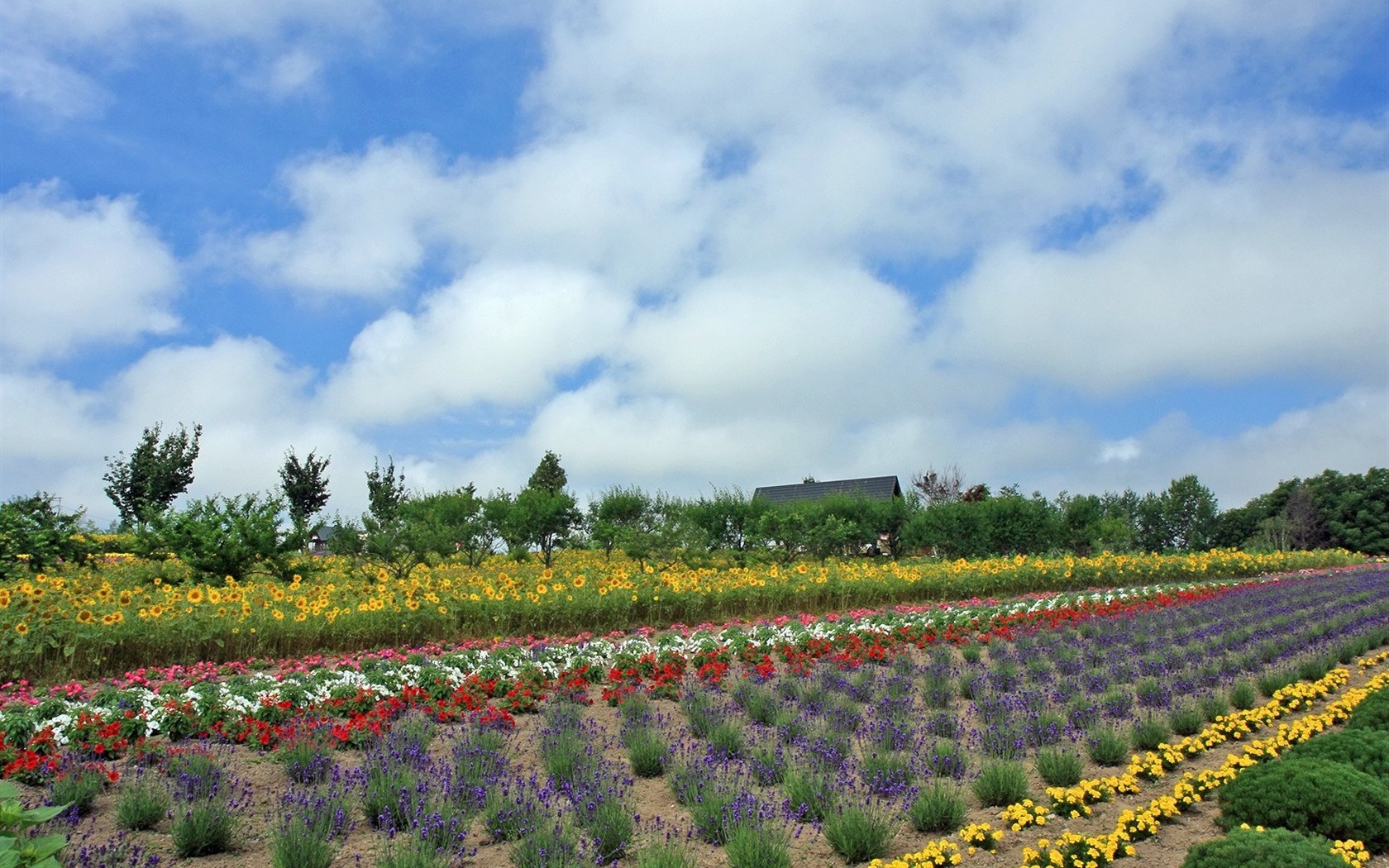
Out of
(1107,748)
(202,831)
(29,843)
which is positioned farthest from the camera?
(1107,748)

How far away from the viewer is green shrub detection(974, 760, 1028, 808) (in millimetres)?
5273

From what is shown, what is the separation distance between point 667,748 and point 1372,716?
6003mm

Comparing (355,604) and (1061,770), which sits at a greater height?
(355,604)

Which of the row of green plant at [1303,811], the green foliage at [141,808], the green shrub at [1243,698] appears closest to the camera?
the row of green plant at [1303,811]

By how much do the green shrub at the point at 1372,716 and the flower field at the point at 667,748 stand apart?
0.24 metres

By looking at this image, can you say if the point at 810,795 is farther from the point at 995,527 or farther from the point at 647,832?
the point at 995,527

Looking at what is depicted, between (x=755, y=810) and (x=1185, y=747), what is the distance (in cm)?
365

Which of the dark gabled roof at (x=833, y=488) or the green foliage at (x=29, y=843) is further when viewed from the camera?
the dark gabled roof at (x=833, y=488)

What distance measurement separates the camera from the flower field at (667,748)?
179 inches

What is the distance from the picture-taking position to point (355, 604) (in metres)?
10.8

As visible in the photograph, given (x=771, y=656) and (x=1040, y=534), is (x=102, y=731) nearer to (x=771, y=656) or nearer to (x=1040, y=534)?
(x=771, y=656)

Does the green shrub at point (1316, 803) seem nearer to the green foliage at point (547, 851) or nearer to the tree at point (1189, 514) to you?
the green foliage at point (547, 851)

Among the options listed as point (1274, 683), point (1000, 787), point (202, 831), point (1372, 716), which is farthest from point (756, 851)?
point (1274, 683)

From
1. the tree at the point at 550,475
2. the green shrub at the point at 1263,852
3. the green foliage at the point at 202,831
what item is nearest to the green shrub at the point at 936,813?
the green shrub at the point at 1263,852
